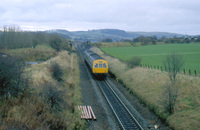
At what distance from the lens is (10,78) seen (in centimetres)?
976

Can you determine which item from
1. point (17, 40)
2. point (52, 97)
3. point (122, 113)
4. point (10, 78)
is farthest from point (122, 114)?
point (17, 40)

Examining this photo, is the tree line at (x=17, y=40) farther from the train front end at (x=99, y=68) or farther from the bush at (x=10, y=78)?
the bush at (x=10, y=78)

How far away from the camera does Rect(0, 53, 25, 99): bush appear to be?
369 inches

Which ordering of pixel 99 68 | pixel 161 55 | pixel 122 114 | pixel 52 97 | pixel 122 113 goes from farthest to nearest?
pixel 161 55
pixel 99 68
pixel 122 113
pixel 122 114
pixel 52 97

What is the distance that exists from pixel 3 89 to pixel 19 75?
123 centimetres

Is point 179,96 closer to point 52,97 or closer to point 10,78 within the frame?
point 52,97

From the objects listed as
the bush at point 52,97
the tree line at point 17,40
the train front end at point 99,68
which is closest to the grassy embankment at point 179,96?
the train front end at point 99,68

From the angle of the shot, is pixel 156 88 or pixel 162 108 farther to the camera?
pixel 156 88

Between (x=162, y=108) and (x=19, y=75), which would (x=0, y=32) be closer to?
(x=19, y=75)

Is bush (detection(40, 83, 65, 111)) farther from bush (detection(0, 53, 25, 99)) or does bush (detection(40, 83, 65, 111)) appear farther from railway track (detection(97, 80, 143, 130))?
railway track (detection(97, 80, 143, 130))

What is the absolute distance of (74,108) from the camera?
12156mm

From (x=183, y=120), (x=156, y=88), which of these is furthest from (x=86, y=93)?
(x=183, y=120)

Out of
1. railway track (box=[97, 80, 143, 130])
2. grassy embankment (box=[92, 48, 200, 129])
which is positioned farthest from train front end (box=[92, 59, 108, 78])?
railway track (box=[97, 80, 143, 130])

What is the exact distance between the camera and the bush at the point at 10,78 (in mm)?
9383
